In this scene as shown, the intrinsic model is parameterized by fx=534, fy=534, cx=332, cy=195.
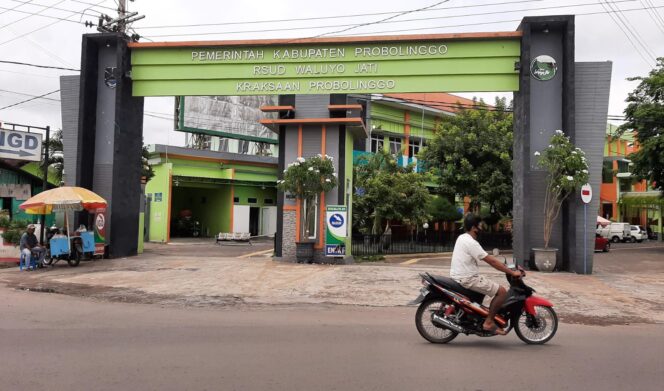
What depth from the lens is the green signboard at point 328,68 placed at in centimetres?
1736

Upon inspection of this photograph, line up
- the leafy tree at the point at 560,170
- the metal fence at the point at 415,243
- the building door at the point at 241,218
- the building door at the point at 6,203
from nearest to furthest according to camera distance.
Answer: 1. the leafy tree at the point at 560,170
2. the metal fence at the point at 415,243
3. the building door at the point at 6,203
4. the building door at the point at 241,218

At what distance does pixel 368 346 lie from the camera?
270 inches

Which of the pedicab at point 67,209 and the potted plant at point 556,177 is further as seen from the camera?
the pedicab at point 67,209

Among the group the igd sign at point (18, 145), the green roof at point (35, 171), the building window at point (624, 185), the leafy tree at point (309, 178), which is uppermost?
the building window at point (624, 185)

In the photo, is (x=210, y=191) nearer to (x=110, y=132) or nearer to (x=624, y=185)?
(x=110, y=132)

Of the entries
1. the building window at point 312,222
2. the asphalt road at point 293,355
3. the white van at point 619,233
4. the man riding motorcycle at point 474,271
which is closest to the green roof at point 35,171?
the building window at point 312,222

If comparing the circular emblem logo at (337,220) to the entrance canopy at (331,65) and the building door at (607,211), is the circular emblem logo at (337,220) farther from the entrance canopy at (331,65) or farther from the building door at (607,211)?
the building door at (607,211)

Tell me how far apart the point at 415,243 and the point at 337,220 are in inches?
445

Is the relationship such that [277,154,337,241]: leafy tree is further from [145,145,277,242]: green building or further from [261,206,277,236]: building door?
[261,206,277,236]: building door

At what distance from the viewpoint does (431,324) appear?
23.7 ft

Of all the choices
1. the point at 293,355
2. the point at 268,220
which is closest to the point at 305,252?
the point at 293,355

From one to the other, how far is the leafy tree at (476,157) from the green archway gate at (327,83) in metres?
12.0

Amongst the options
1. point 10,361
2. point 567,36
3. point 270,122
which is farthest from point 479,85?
point 10,361

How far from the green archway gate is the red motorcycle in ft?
32.2
